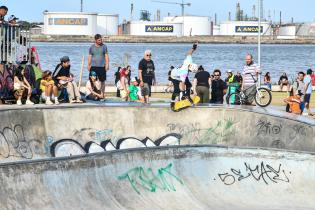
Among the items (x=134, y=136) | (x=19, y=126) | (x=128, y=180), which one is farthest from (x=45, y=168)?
(x=134, y=136)

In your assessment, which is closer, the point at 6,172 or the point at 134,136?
the point at 6,172

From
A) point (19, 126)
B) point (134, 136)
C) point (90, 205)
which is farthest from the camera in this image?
point (134, 136)

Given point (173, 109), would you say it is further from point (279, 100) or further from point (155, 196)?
point (279, 100)

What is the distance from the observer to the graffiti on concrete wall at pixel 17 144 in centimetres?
1689

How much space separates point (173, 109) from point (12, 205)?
8.98m

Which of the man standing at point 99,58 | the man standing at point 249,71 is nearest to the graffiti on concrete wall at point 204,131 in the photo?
the man standing at point 99,58

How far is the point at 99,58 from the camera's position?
69.3ft

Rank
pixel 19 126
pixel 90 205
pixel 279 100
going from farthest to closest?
pixel 279 100 → pixel 19 126 → pixel 90 205

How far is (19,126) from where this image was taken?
690 inches

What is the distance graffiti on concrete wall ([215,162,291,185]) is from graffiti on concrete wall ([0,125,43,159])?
4512mm

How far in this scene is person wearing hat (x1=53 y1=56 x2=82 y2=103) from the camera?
2006cm

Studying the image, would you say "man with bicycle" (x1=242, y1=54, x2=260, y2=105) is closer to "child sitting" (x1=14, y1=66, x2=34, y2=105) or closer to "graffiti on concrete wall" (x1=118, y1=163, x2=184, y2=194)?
"child sitting" (x1=14, y1=66, x2=34, y2=105)

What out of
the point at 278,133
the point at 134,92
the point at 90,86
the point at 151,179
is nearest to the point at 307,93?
the point at 134,92

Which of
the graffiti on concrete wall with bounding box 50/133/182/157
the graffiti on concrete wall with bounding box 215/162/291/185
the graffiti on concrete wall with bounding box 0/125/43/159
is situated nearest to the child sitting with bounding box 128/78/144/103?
the graffiti on concrete wall with bounding box 50/133/182/157
